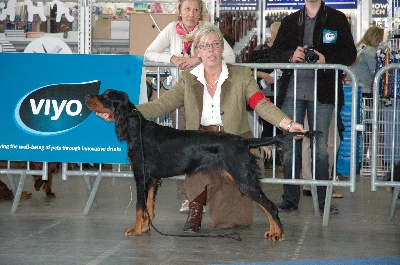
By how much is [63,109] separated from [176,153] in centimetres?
135

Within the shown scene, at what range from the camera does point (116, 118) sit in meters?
5.12

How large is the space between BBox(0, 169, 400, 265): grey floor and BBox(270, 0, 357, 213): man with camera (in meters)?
0.42

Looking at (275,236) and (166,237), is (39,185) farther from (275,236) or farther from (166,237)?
(275,236)

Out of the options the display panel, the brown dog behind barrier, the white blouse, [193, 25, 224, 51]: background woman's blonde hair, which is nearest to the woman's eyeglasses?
[193, 25, 224, 51]: background woman's blonde hair

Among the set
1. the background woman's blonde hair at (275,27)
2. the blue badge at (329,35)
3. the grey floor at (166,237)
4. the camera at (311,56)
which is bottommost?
the grey floor at (166,237)

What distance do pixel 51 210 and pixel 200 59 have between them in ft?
5.66

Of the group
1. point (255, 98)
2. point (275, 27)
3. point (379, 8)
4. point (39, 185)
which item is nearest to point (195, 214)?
point (255, 98)

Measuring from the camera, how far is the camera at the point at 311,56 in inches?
240

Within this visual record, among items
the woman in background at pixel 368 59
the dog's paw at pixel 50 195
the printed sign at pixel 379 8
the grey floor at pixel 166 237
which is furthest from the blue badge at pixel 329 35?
the printed sign at pixel 379 8

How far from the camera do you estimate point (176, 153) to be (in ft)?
16.7

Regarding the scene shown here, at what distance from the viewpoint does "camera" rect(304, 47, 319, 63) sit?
6105 mm

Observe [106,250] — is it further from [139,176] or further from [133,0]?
[133,0]

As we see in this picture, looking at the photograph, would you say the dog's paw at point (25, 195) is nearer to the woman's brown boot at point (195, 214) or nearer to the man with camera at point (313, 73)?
the woman's brown boot at point (195, 214)

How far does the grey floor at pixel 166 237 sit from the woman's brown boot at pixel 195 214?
0.10 meters
